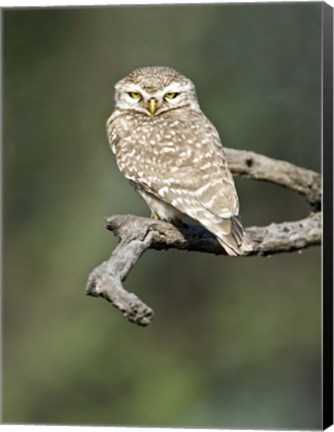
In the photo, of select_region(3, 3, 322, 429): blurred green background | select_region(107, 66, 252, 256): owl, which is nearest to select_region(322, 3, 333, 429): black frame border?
select_region(3, 3, 322, 429): blurred green background

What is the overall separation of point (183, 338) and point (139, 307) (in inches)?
88.3

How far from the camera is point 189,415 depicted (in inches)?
145

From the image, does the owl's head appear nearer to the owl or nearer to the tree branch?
the owl

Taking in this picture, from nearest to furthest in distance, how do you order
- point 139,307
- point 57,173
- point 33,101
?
point 139,307, point 33,101, point 57,173

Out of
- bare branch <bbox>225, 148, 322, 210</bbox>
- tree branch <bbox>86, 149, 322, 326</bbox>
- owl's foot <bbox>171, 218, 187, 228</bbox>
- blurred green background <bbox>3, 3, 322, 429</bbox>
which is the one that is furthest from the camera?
bare branch <bbox>225, 148, 322, 210</bbox>

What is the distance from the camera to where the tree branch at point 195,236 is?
2.52 m

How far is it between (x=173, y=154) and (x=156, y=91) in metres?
0.31

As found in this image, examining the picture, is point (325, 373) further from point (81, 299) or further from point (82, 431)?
point (81, 299)

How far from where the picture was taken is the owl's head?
3.43 m

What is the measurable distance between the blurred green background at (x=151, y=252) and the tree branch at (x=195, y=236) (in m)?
0.14

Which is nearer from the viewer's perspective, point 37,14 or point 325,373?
point 325,373

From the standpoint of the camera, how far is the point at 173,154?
323 centimetres

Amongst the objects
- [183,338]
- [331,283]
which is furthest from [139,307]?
[183,338]

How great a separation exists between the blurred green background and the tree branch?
0.46ft
